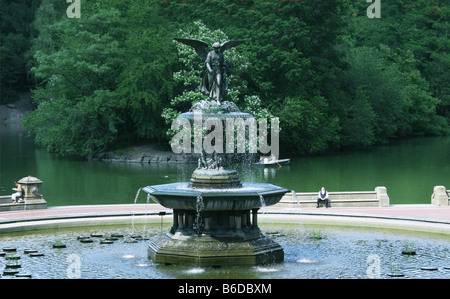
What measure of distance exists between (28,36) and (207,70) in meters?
89.0

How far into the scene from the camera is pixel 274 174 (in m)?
49.8

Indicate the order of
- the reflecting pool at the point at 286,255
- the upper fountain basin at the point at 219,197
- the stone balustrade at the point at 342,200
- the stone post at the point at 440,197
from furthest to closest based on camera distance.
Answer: the stone post at the point at 440,197
the stone balustrade at the point at 342,200
the upper fountain basin at the point at 219,197
the reflecting pool at the point at 286,255

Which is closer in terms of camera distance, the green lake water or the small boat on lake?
the green lake water

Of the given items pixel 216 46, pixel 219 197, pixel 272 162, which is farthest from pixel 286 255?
pixel 272 162

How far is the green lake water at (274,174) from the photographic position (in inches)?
1630

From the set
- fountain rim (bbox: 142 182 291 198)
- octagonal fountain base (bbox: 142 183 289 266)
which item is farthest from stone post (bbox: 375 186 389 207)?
octagonal fountain base (bbox: 142 183 289 266)

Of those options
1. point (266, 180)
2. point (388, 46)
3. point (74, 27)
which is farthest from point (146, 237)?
point (388, 46)

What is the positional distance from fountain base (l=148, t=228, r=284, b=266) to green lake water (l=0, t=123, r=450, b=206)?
16608 millimetres

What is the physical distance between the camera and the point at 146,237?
24578 millimetres

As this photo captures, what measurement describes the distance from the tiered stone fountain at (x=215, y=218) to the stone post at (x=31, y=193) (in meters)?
9.79

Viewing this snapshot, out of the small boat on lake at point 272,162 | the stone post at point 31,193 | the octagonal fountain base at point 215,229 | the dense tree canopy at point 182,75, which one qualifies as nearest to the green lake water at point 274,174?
the small boat on lake at point 272,162

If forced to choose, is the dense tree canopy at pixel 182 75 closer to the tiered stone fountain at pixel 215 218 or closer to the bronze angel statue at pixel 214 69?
the bronze angel statue at pixel 214 69

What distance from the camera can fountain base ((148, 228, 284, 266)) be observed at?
20.3 m

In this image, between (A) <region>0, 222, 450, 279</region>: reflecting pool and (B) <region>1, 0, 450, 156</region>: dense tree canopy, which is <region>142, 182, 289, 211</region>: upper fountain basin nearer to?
(A) <region>0, 222, 450, 279</region>: reflecting pool
